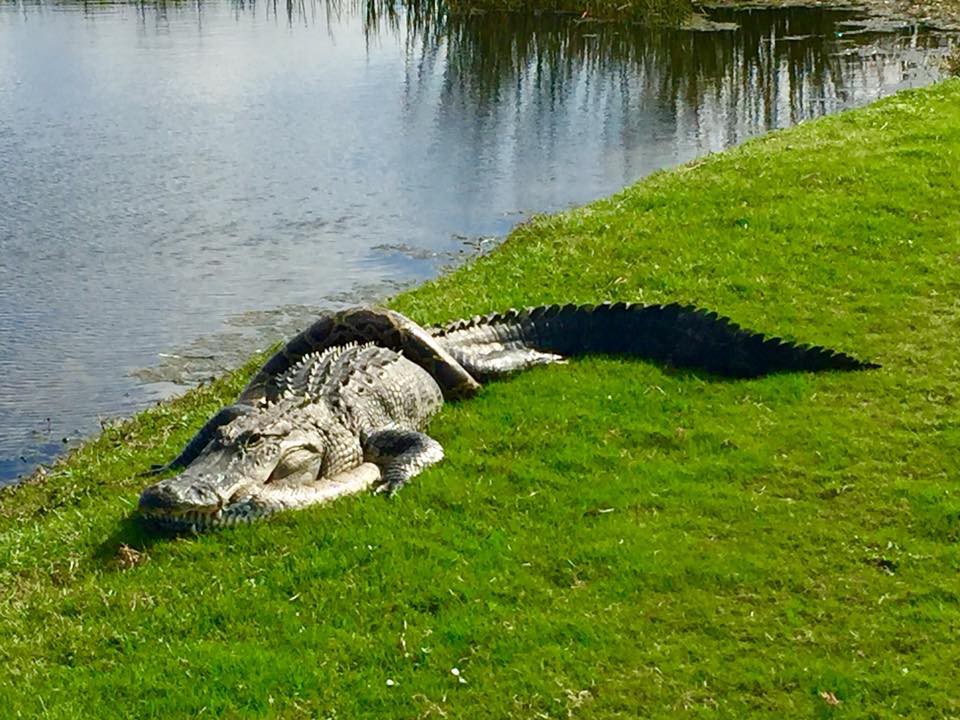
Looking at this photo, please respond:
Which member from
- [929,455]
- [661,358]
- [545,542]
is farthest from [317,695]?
[661,358]

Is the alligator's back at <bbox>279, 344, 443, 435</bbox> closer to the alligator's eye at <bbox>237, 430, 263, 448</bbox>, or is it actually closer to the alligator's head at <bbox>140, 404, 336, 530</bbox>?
the alligator's head at <bbox>140, 404, 336, 530</bbox>

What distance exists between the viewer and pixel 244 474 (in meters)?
6.04

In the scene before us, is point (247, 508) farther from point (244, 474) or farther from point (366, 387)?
point (366, 387)

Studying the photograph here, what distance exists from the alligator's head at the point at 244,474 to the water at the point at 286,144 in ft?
10.1

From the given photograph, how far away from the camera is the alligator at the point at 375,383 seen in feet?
19.8

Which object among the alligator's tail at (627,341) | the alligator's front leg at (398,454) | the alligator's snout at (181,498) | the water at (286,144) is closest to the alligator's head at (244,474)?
the alligator's snout at (181,498)

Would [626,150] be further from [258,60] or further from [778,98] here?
[258,60]

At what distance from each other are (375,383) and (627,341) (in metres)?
1.82

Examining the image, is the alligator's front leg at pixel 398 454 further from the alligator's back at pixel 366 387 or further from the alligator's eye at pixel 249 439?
the alligator's eye at pixel 249 439

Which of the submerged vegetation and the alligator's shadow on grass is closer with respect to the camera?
the alligator's shadow on grass

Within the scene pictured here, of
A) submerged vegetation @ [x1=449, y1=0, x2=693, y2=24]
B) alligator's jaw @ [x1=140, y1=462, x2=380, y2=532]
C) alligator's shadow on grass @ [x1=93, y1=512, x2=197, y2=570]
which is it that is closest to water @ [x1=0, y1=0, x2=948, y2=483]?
submerged vegetation @ [x1=449, y1=0, x2=693, y2=24]

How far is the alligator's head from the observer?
5.85 m

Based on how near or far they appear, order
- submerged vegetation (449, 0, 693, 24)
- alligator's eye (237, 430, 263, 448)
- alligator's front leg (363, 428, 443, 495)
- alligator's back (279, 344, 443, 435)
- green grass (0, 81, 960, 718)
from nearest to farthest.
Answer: green grass (0, 81, 960, 718) < alligator's eye (237, 430, 263, 448) < alligator's front leg (363, 428, 443, 495) < alligator's back (279, 344, 443, 435) < submerged vegetation (449, 0, 693, 24)

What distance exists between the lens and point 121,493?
277 inches
